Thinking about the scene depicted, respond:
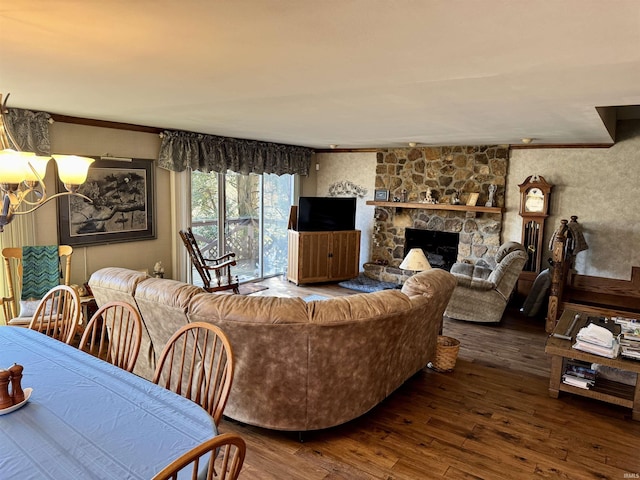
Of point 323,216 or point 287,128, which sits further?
point 323,216

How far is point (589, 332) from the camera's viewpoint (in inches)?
130

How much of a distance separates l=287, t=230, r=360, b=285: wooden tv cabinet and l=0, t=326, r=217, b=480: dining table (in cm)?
493

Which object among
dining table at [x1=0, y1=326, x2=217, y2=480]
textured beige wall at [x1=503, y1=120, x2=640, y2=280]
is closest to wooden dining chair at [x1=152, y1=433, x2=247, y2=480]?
dining table at [x1=0, y1=326, x2=217, y2=480]

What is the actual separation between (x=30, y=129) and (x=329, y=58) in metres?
3.49

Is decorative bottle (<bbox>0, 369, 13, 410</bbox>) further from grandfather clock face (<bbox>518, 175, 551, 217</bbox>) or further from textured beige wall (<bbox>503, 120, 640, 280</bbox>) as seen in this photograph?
textured beige wall (<bbox>503, 120, 640, 280</bbox>)

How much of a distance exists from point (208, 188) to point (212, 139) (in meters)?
0.75

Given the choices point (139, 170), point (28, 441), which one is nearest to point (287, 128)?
point (139, 170)

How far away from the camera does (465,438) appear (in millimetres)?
2855

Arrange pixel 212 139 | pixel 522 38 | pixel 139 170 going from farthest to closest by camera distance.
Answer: pixel 212 139 < pixel 139 170 < pixel 522 38

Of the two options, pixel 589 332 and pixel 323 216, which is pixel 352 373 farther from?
pixel 323 216

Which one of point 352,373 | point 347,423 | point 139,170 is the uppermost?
point 139,170

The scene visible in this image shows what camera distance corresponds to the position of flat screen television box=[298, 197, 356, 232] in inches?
277

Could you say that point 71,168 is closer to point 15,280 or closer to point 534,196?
point 15,280

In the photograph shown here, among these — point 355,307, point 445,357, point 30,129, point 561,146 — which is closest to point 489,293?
point 445,357
